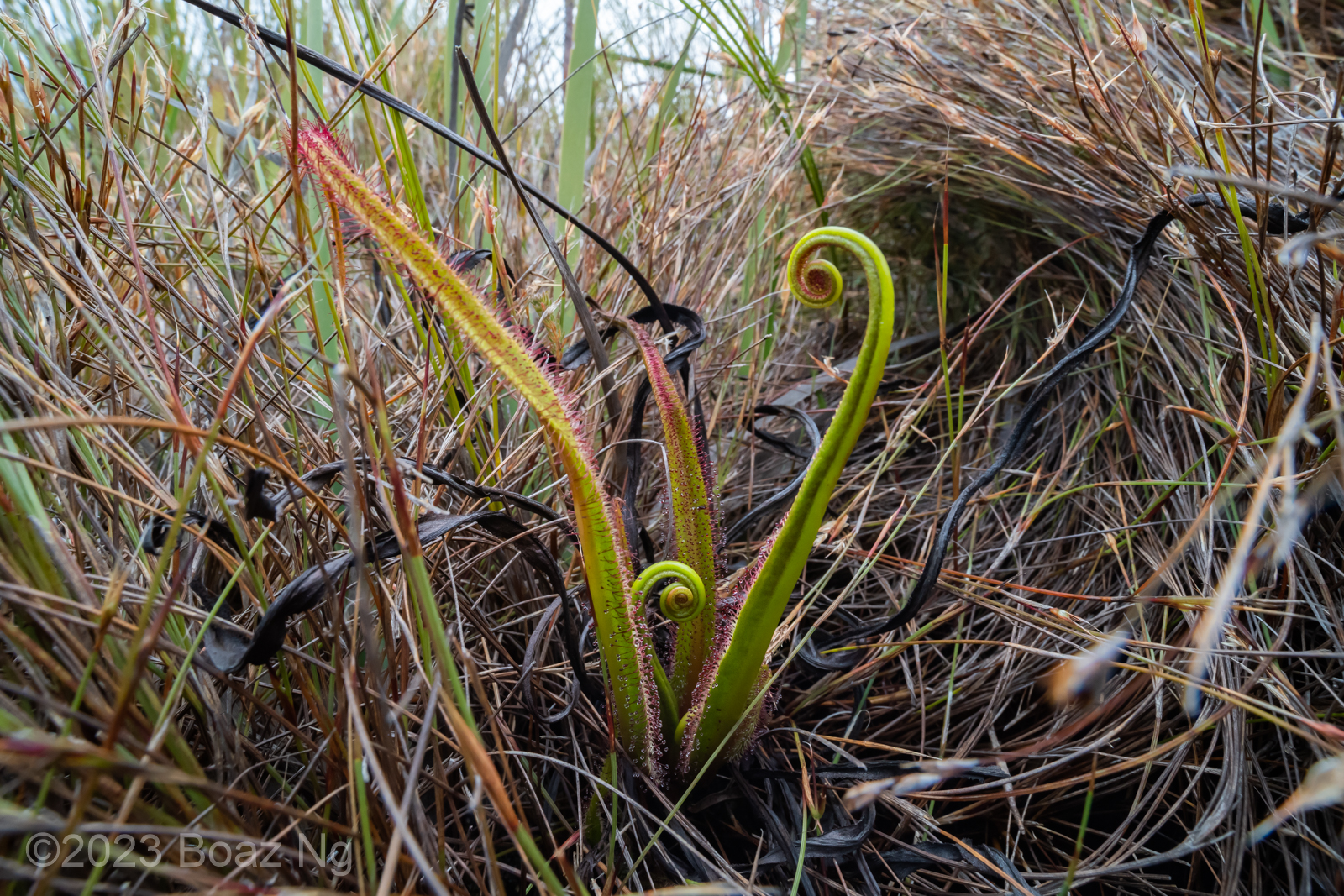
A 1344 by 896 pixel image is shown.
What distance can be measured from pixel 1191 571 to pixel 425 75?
3113mm

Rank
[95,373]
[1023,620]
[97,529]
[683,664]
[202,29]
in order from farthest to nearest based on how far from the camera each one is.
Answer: [202,29] < [95,373] < [1023,620] < [683,664] < [97,529]

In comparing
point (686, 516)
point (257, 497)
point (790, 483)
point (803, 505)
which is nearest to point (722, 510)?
point (790, 483)

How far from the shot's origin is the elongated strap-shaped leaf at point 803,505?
2.49ft

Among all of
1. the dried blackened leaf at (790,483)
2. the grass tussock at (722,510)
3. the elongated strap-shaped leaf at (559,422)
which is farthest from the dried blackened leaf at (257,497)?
the dried blackened leaf at (790,483)

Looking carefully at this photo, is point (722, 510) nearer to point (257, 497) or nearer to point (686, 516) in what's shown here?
point (686, 516)

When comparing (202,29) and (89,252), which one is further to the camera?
(202,29)

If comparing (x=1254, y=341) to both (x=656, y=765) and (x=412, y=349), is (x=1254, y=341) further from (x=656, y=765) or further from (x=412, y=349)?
(x=412, y=349)

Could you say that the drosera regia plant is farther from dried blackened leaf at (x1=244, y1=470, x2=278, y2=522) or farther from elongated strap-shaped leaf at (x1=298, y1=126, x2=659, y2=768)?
dried blackened leaf at (x1=244, y1=470, x2=278, y2=522)

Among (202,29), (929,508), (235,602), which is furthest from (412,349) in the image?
(202,29)

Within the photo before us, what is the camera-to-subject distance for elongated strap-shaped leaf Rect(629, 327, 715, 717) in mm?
956

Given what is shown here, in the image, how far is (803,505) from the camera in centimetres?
82

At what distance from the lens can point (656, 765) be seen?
97 centimetres

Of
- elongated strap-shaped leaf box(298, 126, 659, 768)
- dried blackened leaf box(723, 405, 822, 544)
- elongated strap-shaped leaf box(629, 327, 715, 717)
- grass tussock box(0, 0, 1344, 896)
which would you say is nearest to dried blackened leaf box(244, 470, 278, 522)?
grass tussock box(0, 0, 1344, 896)

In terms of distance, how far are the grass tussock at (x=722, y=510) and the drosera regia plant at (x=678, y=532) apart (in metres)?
0.08
